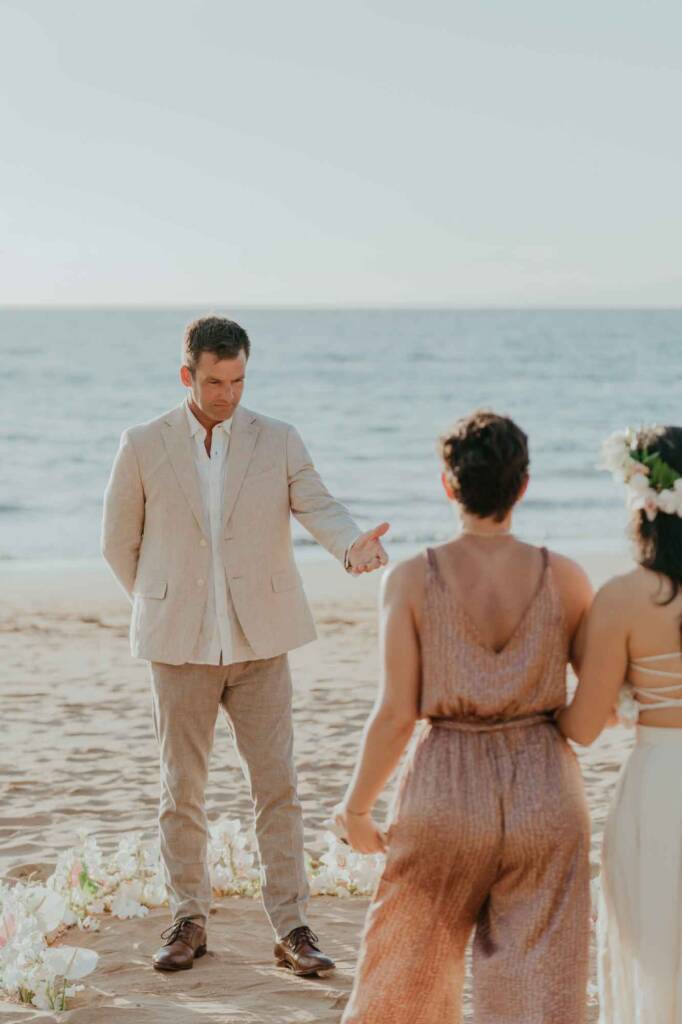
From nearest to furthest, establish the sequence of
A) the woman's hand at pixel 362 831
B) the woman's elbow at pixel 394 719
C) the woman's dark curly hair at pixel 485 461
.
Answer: the woman's dark curly hair at pixel 485 461
the woman's elbow at pixel 394 719
the woman's hand at pixel 362 831

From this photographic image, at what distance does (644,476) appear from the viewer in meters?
3.05

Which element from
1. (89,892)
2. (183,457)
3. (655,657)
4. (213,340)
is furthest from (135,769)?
(655,657)

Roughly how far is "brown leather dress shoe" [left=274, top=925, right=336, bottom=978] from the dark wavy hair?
6.78 ft

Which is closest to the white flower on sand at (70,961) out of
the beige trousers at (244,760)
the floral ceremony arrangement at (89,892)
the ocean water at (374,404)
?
the floral ceremony arrangement at (89,892)

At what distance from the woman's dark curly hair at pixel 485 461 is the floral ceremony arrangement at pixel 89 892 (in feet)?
7.34

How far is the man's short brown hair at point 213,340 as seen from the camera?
433 centimetres

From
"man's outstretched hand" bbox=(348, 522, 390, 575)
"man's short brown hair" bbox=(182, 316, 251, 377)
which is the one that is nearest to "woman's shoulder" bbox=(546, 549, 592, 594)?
"man's outstretched hand" bbox=(348, 522, 390, 575)

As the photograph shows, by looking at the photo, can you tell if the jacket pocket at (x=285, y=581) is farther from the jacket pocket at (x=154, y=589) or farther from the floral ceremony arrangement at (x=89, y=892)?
the floral ceremony arrangement at (x=89, y=892)

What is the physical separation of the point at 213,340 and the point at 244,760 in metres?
1.39

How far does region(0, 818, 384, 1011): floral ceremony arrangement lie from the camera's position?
4316 mm

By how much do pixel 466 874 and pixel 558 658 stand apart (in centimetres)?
51

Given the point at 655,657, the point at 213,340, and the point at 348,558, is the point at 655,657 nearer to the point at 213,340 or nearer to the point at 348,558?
the point at 348,558

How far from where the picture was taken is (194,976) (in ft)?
14.9

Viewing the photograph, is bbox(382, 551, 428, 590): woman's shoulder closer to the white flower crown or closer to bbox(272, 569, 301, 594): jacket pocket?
the white flower crown
